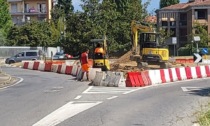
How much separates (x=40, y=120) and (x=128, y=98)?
250 inches

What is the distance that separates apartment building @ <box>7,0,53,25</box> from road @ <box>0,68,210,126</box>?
9199 centimetres

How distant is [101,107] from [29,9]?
98.9 metres

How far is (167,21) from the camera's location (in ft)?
293

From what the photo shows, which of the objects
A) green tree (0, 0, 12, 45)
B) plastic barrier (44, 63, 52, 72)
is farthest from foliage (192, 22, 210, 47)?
plastic barrier (44, 63, 52, 72)

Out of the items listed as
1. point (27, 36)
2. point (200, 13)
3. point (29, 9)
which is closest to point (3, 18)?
point (27, 36)

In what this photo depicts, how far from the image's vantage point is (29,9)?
11262cm

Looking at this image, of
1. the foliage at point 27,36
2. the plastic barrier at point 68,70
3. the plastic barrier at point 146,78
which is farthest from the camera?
the foliage at point 27,36

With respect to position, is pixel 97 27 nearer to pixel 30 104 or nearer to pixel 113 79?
pixel 113 79

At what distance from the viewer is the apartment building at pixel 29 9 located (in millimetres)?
112706

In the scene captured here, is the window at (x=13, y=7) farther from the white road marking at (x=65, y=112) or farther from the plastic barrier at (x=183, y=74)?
the white road marking at (x=65, y=112)

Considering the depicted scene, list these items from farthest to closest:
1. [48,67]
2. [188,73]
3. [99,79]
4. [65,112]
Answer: [48,67] → [188,73] → [99,79] → [65,112]

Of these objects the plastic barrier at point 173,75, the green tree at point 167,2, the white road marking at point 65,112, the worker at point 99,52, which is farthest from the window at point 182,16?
the white road marking at point 65,112

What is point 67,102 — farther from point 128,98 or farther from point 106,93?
point 106,93

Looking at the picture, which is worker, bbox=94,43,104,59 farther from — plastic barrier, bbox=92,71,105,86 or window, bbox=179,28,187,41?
window, bbox=179,28,187,41
